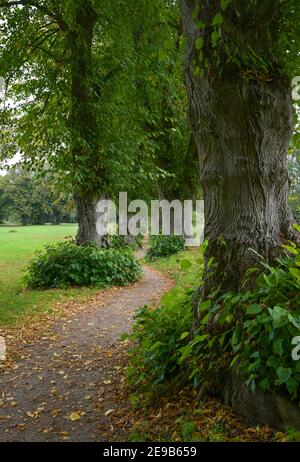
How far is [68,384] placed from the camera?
5.84 metres

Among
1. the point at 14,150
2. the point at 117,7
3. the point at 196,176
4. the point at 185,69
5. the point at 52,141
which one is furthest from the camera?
the point at 196,176

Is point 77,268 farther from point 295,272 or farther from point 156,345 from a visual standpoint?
point 295,272

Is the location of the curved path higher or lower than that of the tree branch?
lower

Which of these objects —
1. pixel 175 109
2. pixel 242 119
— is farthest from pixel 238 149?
pixel 175 109

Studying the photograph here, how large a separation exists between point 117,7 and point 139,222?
65.4 ft

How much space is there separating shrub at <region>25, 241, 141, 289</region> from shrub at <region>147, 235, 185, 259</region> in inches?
300

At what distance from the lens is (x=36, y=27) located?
47.3 feet

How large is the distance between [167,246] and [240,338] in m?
18.0

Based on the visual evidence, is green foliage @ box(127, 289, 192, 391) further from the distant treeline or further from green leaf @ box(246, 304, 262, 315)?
the distant treeline

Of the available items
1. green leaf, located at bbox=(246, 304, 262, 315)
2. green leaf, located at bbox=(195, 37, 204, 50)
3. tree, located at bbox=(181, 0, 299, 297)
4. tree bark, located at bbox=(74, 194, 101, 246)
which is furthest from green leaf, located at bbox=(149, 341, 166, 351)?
tree bark, located at bbox=(74, 194, 101, 246)

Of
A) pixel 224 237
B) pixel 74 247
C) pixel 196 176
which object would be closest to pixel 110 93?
pixel 74 247

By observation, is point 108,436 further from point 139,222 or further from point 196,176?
point 139,222

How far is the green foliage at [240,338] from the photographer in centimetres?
346

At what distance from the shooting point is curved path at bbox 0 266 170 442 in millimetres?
4573
